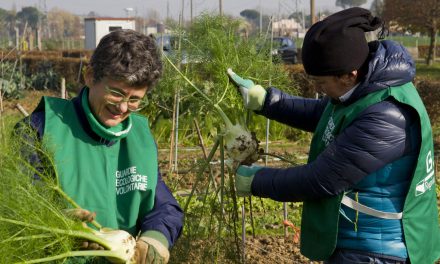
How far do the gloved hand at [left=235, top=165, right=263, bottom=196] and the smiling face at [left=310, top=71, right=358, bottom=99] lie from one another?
1.29 feet

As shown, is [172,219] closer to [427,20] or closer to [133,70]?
[133,70]

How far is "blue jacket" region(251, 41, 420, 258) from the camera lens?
7.41 feet

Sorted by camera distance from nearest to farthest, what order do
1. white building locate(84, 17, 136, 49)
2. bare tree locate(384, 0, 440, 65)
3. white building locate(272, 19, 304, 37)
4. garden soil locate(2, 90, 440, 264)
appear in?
garden soil locate(2, 90, 440, 264), white building locate(272, 19, 304, 37), bare tree locate(384, 0, 440, 65), white building locate(84, 17, 136, 49)

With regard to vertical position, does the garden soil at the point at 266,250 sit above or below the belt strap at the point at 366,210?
below

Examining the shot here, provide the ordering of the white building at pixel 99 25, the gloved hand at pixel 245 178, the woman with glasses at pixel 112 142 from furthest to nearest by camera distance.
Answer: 1. the white building at pixel 99 25
2. the gloved hand at pixel 245 178
3. the woman with glasses at pixel 112 142

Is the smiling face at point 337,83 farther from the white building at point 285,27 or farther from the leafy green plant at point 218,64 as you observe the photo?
the white building at point 285,27

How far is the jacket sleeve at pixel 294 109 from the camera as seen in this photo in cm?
293

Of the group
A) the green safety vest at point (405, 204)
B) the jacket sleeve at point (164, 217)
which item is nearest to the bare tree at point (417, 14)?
the green safety vest at point (405, 204)

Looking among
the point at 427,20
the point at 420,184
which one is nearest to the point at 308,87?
the point at 420,184

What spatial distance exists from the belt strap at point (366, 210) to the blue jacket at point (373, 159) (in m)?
0.02

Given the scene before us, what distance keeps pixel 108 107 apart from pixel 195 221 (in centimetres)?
160

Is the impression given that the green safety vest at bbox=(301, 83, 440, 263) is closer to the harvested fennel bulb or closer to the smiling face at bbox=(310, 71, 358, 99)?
the smiling face at bbox=(310, 71, 358, 99)

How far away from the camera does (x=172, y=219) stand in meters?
2.36

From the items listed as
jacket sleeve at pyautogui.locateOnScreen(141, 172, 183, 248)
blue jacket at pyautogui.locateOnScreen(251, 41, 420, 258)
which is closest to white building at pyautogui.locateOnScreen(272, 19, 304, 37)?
blue jacket at pyautogui.locateOnScreen(251, 41, 420, 258)
